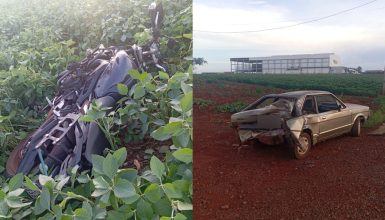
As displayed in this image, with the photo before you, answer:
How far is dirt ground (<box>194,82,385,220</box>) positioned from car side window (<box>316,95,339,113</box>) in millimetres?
27

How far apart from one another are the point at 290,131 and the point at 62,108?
1.19 meters

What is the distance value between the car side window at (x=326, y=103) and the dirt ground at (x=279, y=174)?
0.09ft

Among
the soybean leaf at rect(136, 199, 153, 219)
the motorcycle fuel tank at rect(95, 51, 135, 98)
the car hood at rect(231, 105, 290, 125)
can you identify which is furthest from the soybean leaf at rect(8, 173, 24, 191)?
the car hood at rect(231, 105, 290, 125)

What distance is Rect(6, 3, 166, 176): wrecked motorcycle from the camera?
1.64m

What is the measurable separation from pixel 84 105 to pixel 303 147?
102 centimetres

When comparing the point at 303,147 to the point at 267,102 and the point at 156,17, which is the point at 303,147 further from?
the point at 156,17

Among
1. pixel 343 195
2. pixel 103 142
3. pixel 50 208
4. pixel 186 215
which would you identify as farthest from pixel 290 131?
pixel 50 208

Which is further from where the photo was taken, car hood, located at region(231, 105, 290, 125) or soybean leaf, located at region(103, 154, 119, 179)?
soybean leaf, located at region(103, 154, 119, 179)

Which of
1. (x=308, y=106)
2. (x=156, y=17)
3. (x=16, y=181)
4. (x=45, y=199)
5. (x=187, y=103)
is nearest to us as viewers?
(x=308, y=106)

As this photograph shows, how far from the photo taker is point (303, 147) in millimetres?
897

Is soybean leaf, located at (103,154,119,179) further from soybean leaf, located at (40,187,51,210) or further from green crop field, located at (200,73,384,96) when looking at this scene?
green crop field, located at (200,73,384,96)

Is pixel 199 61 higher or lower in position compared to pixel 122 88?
higher

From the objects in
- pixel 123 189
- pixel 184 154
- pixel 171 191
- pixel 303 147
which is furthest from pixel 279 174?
pixel 123 189

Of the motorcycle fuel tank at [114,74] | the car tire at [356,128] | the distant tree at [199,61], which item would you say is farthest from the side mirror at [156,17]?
the car tire at [356,128]
